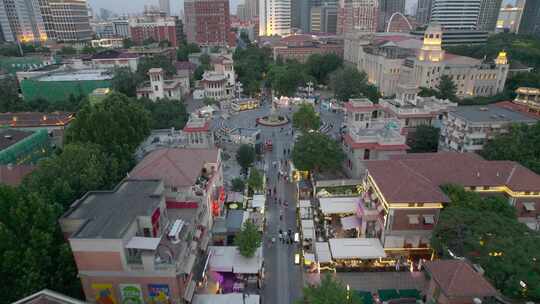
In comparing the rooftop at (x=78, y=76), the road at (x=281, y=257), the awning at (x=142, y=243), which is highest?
the rooftop at (x=78, y=76)

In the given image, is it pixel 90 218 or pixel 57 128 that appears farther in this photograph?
pixel 57 128

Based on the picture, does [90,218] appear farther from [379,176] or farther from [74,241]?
[379,176]

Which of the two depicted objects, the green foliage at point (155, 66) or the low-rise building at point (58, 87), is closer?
the low-rise building at point (58, 87)

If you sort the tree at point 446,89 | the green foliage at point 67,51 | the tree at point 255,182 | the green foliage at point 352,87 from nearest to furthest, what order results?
the tree at point 255,182, the tree at point 446,89, the green foliage at point 352,87, the green foliage at point 67,51

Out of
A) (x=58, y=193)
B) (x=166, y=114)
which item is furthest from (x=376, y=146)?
(x=166, y=114)

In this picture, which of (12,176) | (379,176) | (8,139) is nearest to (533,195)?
(379,176)

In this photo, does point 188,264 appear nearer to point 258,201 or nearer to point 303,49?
point 258,201

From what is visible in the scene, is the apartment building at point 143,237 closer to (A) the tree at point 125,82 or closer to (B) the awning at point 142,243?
(B) the awning at point 142,243

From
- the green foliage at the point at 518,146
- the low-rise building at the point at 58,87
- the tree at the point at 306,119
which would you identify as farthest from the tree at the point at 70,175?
the low-rise building at the point at 58,87
